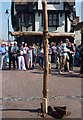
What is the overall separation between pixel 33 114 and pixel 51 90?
301 cm

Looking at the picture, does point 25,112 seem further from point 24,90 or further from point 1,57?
point 1,57

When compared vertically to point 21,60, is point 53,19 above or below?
above

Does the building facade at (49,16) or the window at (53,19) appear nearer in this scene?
the building facade at (49,16)

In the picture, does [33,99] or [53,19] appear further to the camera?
[53,19]

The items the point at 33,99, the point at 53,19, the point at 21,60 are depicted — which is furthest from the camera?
the point at 53,19

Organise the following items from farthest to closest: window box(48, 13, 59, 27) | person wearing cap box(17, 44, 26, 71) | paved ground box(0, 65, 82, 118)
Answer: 1. window box(48, 13, 59, 27)
2. person wearing cap box(17, 44, 26, 71)
3. paved ground box(0, 65, 82, 118)

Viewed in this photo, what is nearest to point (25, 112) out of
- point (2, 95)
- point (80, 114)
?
point (80, 114)

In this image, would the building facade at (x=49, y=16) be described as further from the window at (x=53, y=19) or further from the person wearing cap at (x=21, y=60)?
the person wearing cap at (x=21, y=60)

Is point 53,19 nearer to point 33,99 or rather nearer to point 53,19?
point 53,19

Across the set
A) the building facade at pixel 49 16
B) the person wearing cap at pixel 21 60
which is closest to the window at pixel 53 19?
the building facade at pixel 49 16

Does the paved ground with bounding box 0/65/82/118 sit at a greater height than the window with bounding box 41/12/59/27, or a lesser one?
lesser

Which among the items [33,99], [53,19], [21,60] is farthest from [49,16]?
[33,99]

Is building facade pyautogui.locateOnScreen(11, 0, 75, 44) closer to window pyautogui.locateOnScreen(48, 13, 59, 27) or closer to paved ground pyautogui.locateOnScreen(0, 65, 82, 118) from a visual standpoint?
window pyautogui.locateOnScreen(48, 13, 59, 27)

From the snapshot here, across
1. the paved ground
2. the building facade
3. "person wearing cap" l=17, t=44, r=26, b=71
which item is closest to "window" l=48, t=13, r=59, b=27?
the building facade
